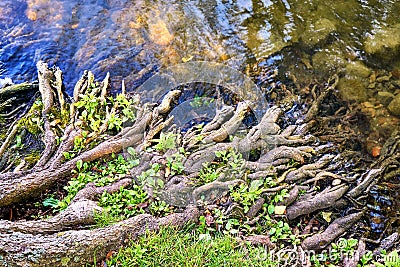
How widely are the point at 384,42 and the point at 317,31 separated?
1038 millimetres

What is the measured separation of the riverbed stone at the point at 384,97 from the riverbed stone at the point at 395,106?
4cm

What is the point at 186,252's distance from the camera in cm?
338

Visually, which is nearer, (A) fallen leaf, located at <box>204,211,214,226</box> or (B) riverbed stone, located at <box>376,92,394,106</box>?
(A) fallen leaf, located at <box>204,211,214,226</box>

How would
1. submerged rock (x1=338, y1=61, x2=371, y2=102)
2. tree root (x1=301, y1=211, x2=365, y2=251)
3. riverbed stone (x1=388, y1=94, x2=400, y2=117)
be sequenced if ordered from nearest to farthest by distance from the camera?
1. tree root (x1=301, y1=211, x2=365, y2=251)
2. riverbed stone (x1=388, y1=94, x2=400, y2=117)
3. submerged rock (x1=338, y1=61, x2=371, y2=102)

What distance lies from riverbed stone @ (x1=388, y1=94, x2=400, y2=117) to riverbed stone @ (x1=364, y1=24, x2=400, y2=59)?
91 cm

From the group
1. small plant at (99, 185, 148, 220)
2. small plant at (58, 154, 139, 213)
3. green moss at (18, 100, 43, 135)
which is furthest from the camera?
green moss at (18, 100, 43, 135)

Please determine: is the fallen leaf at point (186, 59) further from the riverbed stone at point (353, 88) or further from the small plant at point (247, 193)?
the small plant at point (247, 193)

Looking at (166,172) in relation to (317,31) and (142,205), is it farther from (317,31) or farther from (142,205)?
(317,31)

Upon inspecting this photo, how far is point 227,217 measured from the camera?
3789 millimetres

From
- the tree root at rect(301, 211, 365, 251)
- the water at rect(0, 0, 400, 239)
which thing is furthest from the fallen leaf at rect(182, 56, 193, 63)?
the tree root at rect(301, 211, 365, 251)

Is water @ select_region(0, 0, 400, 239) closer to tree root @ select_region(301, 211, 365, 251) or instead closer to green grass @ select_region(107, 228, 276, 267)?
tree root @ select_region(301, 211, 365, 251)

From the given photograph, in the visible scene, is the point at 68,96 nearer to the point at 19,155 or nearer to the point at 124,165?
the point at 19,155

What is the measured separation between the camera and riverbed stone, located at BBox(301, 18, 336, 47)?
235 inches

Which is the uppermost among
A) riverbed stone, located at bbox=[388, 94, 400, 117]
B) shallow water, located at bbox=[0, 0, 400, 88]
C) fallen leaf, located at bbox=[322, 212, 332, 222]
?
shallow water, located at bbox=[0, 0, 400, 88]
